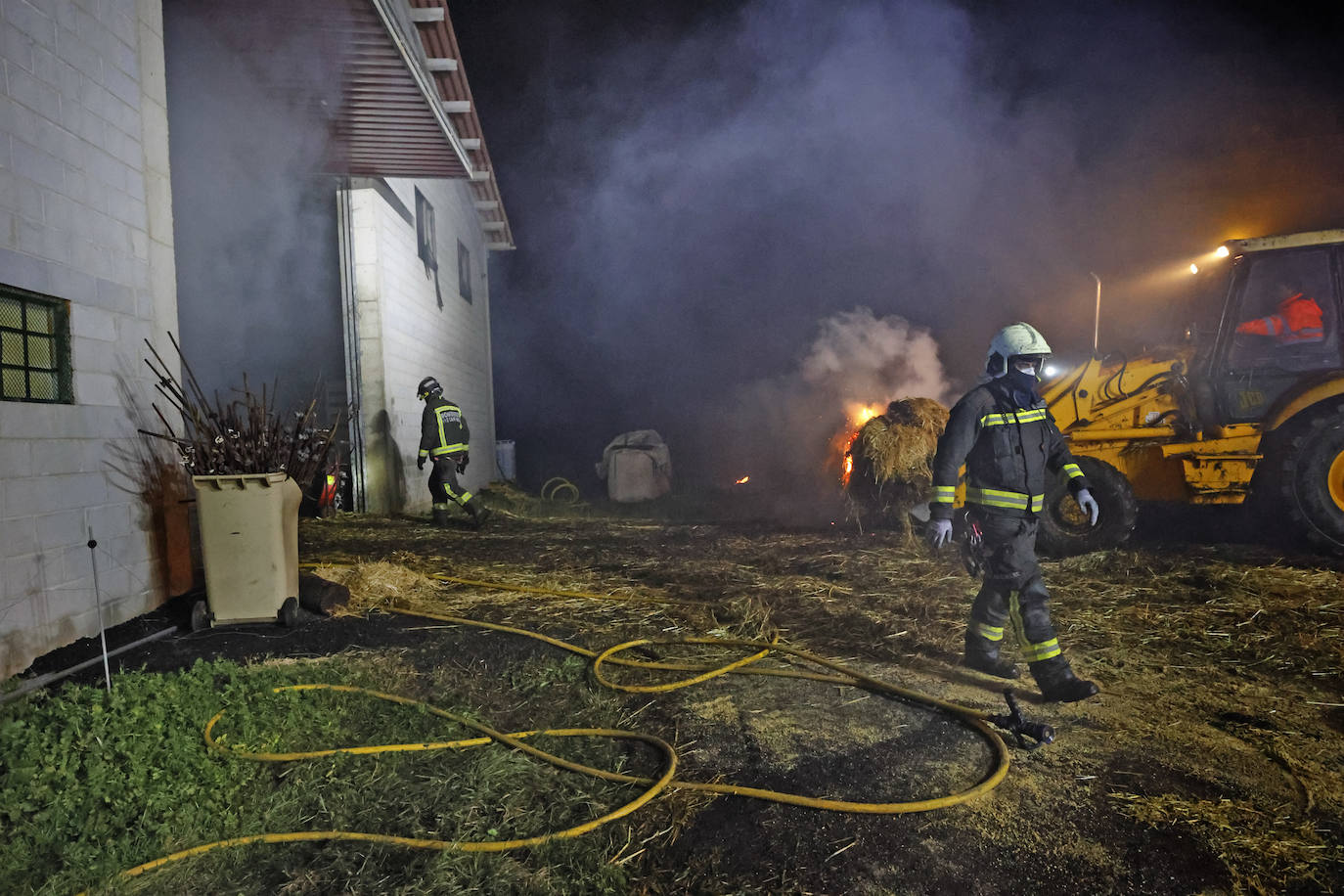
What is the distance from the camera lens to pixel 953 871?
2207mm

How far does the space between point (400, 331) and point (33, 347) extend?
628 cm

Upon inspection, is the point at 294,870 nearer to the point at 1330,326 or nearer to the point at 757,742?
the point at 757,742

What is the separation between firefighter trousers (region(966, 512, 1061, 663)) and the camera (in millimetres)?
3711

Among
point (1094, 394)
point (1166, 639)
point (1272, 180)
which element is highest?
point (1272, 180)

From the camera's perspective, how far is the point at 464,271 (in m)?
14.8

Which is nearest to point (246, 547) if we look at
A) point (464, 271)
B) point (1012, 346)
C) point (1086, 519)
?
point (1012, 346)

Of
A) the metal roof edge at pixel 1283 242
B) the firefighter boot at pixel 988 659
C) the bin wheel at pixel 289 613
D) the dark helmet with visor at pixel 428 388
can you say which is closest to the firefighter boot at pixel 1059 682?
the firefighter boot at pixel 988 659

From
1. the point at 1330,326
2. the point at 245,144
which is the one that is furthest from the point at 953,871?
the point at 245,144

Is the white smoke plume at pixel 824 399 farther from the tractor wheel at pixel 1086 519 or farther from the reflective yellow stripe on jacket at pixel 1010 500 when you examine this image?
the reflective yellow stripe on jacket at pixel 1010 500

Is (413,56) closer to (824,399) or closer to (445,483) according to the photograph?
(445,483)

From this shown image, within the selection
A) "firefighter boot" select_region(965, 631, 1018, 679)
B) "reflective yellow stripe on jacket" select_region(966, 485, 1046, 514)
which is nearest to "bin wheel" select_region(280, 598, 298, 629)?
"firefighter boot" select_region(965, 631, 1018, 679)

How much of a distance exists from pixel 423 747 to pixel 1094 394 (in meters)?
7.41

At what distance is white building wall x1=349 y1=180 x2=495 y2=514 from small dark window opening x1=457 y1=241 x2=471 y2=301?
0.39 m

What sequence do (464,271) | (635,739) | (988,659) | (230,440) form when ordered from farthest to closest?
(464,271) < (230,440) < (988,659) < (635,739)
